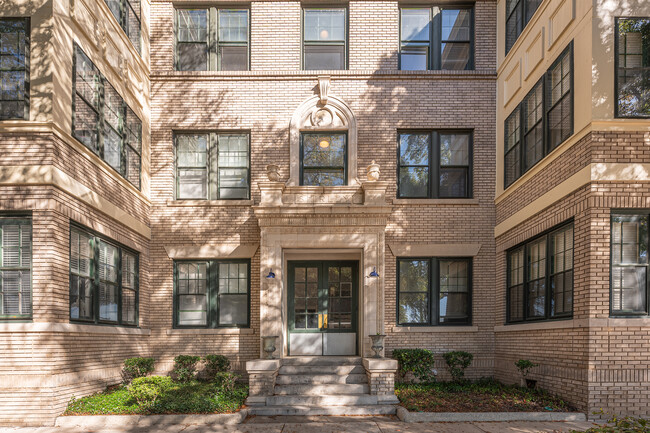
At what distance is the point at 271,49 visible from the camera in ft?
45.6

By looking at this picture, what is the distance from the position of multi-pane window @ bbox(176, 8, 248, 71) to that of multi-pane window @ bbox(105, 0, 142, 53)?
122 cm

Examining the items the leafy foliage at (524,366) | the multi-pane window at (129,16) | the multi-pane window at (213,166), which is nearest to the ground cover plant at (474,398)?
the leafy foliage at (524,366)

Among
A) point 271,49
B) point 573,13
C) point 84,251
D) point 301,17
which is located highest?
point 301,17

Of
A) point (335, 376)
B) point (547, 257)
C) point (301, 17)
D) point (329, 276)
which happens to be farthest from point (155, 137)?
point (547, 257)

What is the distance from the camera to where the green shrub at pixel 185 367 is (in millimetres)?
12297

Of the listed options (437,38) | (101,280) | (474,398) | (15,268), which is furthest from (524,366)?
(15,268)

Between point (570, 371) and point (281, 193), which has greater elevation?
point (281, 193)

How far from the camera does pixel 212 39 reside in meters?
14.1

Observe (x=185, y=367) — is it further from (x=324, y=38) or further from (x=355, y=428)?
(x=324, y=38)

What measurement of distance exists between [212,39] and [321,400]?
1055 centimetres

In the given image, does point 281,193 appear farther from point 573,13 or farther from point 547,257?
point 573,13

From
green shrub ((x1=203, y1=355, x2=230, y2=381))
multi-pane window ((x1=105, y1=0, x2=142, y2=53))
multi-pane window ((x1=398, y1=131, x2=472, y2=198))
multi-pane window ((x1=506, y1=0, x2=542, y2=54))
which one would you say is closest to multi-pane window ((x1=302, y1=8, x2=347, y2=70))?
multi-pane window ((x1=398, y1=131, x2=472, y2=198))

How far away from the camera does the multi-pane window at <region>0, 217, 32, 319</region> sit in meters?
8.86

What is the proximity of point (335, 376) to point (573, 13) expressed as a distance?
937 cm
